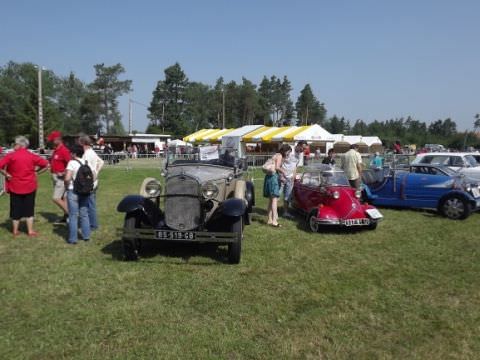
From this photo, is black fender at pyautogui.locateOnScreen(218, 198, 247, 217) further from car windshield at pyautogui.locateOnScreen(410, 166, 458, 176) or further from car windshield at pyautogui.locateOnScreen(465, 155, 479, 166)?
car windshield at pyautogui.locateOnScreen(465, 155, 479, 166)

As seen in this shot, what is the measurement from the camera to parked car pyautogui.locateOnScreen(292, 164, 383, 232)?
25.5 ft

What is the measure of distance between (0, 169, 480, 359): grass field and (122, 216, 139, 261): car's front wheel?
201 millimetres

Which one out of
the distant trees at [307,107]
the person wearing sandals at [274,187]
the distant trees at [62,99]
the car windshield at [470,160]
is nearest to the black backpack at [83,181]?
the person wearing sandals at [274,187]

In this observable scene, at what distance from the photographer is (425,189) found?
399 inches

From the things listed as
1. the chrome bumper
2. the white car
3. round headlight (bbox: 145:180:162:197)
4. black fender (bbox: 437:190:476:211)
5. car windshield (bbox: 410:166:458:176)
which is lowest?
the chrome bumper

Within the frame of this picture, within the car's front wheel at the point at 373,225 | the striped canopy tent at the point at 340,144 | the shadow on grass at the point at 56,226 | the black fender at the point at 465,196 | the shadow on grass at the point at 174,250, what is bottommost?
the shadow on grass at the point at 56,226

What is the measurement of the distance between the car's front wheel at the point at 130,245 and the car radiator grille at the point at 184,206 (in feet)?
1.68

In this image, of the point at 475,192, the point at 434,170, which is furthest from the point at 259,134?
the point at 475,192

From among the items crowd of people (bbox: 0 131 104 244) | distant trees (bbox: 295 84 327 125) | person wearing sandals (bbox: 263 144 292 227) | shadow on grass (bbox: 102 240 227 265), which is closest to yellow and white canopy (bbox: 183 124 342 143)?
person wearing sandals (bbox: 263 144 292 227)

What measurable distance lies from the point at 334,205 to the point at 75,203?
4725 mm

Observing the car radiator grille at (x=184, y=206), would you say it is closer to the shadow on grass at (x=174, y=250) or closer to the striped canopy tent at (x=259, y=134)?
the shadow on grass at (x=174, y=250)

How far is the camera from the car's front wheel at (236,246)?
573 cm

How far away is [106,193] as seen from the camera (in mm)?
13742

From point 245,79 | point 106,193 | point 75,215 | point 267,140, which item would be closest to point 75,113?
point 245,79
